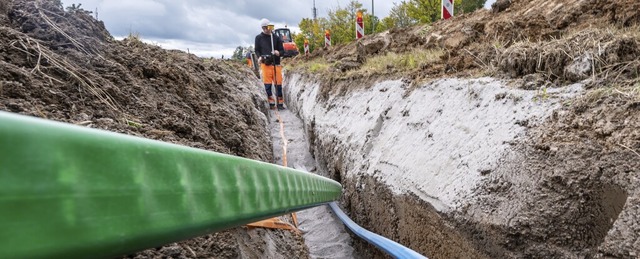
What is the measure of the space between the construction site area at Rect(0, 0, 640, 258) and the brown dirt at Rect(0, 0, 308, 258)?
0.01 m

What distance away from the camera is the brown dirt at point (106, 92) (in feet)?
6.93

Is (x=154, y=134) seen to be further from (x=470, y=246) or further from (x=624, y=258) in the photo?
(x=624, y=258)

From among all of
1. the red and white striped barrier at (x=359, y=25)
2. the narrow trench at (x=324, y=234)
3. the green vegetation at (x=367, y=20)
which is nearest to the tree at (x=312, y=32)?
the green vegetation at (x=367, y=20)

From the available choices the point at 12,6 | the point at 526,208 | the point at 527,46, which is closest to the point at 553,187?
the point at 526,208

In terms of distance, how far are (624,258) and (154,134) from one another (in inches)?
104

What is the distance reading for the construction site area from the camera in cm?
203

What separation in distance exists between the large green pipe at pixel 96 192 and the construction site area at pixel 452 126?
0.07 feet

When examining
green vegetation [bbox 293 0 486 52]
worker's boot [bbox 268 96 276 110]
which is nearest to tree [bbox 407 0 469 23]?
green vegetation [bbox 293 0 486 52]

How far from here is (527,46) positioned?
10.6ft

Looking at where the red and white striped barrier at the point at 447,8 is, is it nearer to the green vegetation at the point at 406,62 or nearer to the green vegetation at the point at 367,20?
the green vegetation at the point at 406,62

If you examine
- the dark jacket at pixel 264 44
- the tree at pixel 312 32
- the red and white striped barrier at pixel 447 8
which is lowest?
the dark jacket at pixel 264 44

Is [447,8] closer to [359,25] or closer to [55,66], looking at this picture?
[359,25]

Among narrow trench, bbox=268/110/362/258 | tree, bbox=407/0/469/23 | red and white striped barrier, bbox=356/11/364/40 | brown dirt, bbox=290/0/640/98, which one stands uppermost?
tree, bbox=407/0/469/23

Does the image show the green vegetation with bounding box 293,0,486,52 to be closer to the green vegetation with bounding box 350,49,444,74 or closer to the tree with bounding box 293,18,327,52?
the tree with bounding box 293,18,327,52
